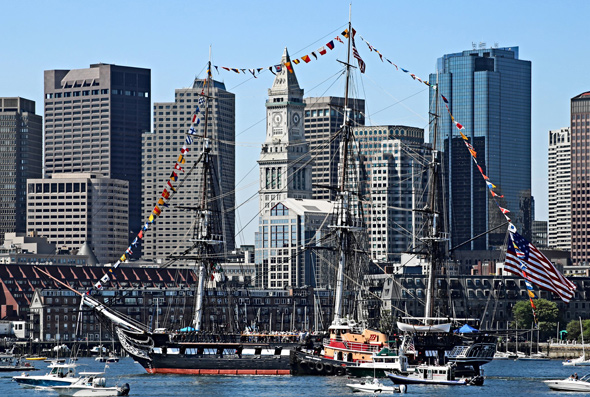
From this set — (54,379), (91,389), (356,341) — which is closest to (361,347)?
(356,341)

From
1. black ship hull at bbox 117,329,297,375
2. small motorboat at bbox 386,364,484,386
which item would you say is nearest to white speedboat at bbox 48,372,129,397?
black ship hull at bbox 117,329,297,375

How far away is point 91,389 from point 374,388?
85.4ft

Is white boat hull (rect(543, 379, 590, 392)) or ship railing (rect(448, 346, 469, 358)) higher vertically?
ship railing (rect(448, 346, 469, 358))

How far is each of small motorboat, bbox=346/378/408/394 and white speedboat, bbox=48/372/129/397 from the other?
20864mm

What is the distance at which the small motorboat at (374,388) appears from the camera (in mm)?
127750

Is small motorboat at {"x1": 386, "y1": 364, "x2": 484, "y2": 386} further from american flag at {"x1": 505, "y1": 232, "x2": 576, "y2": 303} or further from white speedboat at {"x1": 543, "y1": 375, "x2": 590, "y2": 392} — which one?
american flag at {"x1": 505, "y1": 232, "x2": 576, "y2": 303}

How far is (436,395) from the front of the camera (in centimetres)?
12762

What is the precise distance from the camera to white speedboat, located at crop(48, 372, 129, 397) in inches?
5007

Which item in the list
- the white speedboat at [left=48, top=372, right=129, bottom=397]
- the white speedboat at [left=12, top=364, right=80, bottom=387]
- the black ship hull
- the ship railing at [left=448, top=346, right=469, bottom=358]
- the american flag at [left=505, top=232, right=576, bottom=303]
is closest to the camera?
the american flag at [left=505, top=232, right=576, bottom=303]

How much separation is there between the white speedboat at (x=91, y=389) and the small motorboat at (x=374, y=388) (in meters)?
20.9

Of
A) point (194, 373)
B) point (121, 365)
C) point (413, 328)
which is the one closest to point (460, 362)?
point (413, 328)

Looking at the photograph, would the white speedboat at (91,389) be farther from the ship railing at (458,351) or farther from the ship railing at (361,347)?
the ship railing at (458,351)

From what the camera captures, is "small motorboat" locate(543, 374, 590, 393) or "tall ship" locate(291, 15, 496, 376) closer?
"small motorboat" locate(543, 374, 590, 393)

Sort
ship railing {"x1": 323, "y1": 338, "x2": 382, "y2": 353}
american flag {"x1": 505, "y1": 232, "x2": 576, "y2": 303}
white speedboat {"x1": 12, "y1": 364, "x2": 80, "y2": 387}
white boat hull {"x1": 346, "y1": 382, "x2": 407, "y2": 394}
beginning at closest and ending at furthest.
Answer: american flag {"x1": 505, "y1": 232, "x2": 576, "y2": 303} < white boat hull {"x1": 346, "y1": 382, "x2": 407, "y2": 394} < white speedboat {"x1": 12, "y1": 364, "x2": 80, "y2": 387} < ship railing {"x1": 323, "y1": 338, "x2": 382, "y2": 353}
